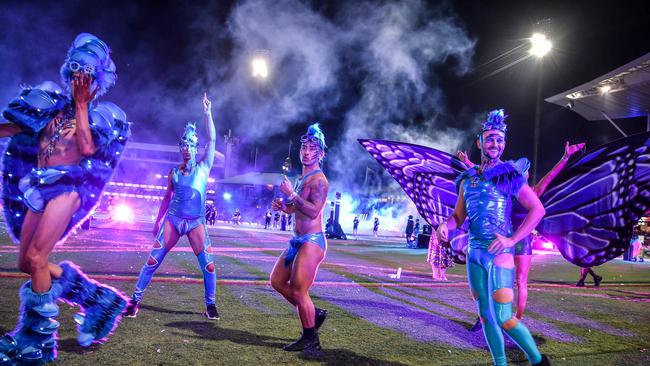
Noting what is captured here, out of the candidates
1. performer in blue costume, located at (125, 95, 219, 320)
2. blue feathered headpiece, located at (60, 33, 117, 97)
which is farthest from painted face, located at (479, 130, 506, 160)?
performer in blue costume, located at (125, 95, 219, 320)

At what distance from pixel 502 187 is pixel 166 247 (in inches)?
157

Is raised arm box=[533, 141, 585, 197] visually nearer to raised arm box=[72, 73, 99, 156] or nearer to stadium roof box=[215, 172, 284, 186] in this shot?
raised arm box=[72, 73, 99, 156]

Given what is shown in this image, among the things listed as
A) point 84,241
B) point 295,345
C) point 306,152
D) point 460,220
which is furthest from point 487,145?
point 84,241

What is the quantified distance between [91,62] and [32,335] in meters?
2.23

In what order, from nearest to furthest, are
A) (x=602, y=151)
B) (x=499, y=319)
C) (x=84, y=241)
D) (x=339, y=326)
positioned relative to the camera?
(x=499, y=319), (x=602, y=151), (x=339, y=326), (x=84, y=241)

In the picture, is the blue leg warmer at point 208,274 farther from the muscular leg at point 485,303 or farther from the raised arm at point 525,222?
the raised arm at point 525,222

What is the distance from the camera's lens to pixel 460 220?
13.3 feet

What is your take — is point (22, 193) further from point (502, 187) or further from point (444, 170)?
point (444, 170)

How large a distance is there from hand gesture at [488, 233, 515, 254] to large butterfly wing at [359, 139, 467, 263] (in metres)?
1.99

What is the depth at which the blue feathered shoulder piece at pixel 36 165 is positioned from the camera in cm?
356

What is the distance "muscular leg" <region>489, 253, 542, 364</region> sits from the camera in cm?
323

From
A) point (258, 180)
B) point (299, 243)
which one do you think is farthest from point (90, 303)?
point (258, 180)

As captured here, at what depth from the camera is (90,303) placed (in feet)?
12.3

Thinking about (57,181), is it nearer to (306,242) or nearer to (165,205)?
(306,242)
